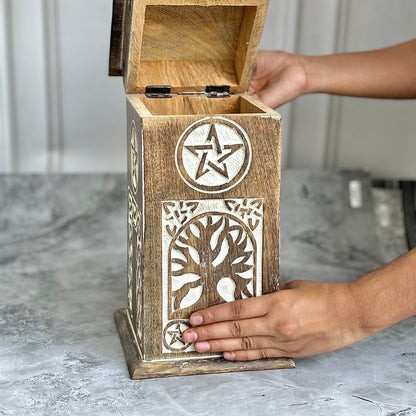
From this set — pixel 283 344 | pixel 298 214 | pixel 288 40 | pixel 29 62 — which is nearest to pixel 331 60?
pixel 298 214

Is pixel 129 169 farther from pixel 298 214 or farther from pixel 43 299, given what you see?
pixel 298 214

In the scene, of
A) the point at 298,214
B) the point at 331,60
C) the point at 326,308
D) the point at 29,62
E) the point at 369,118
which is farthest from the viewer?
the point at 369,118

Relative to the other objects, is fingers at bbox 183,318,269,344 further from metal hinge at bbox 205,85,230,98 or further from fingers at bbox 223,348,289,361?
metal hinge at bbox 205,85,230,98

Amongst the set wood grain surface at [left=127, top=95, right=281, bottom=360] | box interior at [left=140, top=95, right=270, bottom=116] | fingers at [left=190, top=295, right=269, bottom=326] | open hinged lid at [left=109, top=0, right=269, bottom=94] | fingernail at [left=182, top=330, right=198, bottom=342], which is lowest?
fingernail at [left=182, top=330, right=198, bottom=342]

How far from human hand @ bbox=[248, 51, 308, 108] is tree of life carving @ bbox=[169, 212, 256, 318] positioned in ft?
1.64

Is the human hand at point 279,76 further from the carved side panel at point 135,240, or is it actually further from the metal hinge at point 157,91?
the carved side panel at point 135,240

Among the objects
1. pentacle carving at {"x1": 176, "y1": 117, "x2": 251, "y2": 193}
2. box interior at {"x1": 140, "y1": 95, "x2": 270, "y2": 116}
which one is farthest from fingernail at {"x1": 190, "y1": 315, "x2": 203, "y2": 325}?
box interior at {"x1": 140, "y1": 95, "x2": 270, "y2": 116}

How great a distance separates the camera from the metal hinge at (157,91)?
120 cm

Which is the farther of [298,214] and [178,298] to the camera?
[298,214]

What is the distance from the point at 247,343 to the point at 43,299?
46cm

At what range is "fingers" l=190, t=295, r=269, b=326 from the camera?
1.08 metres

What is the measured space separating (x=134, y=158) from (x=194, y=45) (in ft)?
0.85

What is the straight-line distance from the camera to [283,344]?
108cm

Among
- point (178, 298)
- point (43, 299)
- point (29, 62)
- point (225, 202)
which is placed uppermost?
point (29, 62)
